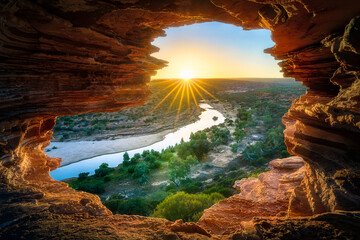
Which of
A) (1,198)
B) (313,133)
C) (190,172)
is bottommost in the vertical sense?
(190,172)

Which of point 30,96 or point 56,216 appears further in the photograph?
point 30,96

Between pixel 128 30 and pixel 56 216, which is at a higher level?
pixel 128 30

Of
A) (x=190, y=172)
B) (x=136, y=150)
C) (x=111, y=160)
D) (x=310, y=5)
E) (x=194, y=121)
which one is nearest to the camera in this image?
(x=310, y=5)

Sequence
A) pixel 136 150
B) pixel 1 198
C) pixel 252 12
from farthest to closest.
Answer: pixel 136 150 → pixel 252 12 → pixel 1 198

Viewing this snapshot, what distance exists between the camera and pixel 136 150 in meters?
36.8

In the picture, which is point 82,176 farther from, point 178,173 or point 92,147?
point 178,173

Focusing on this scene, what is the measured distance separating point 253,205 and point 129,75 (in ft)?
30.3

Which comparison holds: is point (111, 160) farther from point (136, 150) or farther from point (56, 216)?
point (56, 216)

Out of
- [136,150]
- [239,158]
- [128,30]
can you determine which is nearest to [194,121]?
[136,150]

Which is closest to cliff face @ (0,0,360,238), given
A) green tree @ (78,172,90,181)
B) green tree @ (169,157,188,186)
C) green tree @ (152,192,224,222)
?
green tree @ (152,192,224,222)

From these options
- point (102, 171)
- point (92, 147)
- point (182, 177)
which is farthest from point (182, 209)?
point (92, 147)

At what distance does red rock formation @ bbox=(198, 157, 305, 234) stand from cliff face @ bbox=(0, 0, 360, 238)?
6.74 feet

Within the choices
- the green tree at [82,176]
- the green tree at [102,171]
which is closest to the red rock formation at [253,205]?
the green tree at [102,171]

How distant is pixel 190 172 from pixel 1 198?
851 inches
